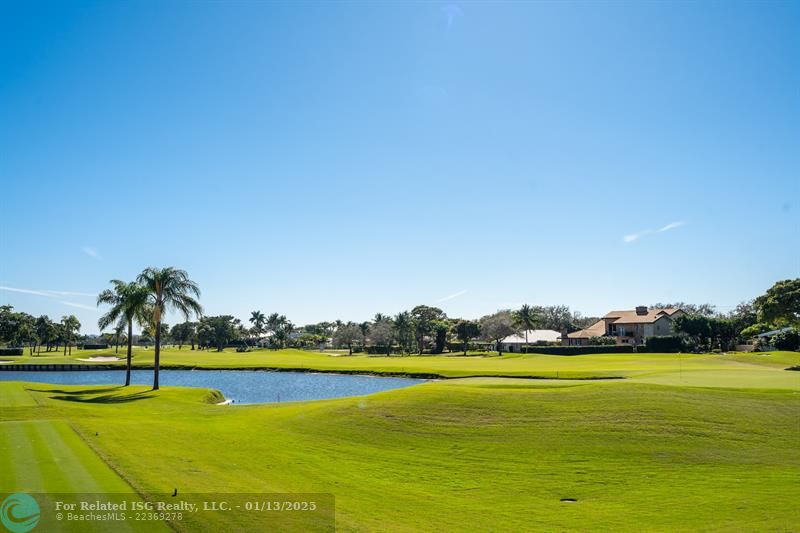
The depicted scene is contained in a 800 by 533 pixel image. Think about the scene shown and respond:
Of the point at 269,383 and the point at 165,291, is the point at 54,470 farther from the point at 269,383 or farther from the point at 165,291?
the point at 269,383

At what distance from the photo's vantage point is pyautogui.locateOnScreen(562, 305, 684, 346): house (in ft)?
432

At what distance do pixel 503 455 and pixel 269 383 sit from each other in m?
54.7

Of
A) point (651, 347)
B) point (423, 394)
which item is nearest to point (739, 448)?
point (423, 394)

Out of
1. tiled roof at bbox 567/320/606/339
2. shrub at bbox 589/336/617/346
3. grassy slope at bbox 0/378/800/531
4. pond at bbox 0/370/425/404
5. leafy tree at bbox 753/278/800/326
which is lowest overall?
pond at bbox 0/370/425/404

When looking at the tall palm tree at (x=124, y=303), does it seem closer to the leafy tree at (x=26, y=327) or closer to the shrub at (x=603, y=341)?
the shrub at (x=603, y=341)

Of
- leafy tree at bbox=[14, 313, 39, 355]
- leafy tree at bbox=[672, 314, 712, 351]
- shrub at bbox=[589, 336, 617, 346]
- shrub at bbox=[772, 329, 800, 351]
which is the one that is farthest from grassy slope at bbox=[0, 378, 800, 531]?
leafy tree at bbox=[14, 313, 39, 355]

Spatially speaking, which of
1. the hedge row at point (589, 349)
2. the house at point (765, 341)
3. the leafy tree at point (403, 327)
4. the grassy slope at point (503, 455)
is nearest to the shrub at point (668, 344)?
the hedge row at point (589, 349)

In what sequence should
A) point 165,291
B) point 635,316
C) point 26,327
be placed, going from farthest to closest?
point 26,327
point 635,316
point 165,291

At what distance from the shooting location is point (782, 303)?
209 feet

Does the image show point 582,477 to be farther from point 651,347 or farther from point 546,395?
point 651,347

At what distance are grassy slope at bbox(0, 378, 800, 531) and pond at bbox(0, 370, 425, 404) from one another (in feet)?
77.2

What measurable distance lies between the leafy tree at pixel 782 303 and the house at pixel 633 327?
6249 centimetres

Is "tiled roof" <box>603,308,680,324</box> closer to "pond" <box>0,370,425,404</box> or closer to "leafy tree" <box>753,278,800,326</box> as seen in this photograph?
"leafy tree" <box>753,278,800,326</box>

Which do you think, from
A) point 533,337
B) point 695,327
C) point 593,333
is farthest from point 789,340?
point 533,337
